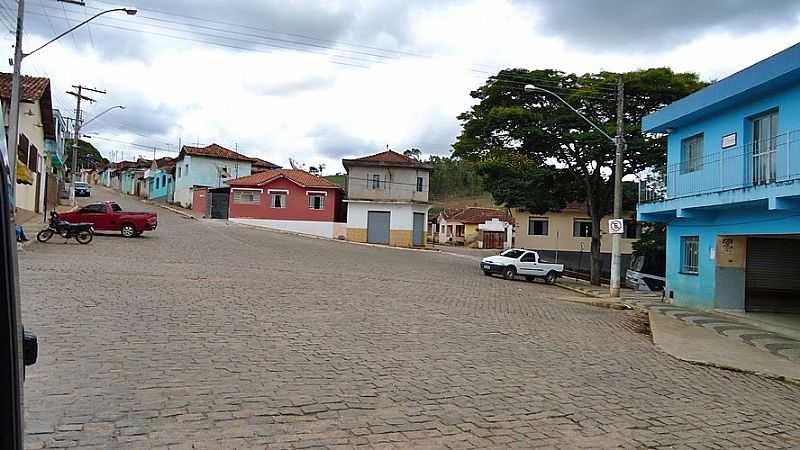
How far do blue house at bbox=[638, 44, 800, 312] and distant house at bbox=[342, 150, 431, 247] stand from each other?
91.1ft

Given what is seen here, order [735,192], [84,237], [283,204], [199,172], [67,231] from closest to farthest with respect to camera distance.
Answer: [735,192]
[67,231]
[84,237]
[283,204]
[199,172]

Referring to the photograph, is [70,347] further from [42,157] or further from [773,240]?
[42,157]

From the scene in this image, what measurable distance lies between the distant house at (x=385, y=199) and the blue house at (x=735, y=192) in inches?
1093

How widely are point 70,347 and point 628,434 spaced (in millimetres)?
6969

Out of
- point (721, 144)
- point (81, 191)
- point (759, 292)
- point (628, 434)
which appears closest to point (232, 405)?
point (628, 434)

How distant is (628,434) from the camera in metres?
6.42

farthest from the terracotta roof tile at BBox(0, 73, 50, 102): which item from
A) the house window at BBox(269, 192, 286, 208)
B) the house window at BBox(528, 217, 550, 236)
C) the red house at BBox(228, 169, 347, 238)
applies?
the house window at BBox(528, 217, 550, 236)

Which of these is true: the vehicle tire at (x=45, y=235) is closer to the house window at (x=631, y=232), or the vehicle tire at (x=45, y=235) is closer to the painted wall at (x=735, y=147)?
the painted wall at (x=735, y=147)

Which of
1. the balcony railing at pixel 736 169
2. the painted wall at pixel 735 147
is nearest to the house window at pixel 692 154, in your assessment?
the balcony railing at pixel 736 169

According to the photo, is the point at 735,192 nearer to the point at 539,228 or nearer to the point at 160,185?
the point at 539,228

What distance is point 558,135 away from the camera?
1176 inches

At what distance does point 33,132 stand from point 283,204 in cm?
1962

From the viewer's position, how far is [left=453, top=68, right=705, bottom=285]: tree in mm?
28547

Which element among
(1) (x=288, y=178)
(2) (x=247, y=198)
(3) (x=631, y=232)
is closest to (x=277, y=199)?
(1) (x=288, y=178)
